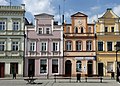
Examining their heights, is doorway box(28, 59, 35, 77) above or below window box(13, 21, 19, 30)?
below

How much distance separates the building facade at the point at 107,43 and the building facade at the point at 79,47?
3.53ft

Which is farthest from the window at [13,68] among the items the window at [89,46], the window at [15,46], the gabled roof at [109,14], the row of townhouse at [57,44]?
the gabled roof at [109,14]

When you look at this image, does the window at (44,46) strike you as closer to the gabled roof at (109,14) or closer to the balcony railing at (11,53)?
the balcony railing at (11,53)

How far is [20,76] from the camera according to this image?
51.1m

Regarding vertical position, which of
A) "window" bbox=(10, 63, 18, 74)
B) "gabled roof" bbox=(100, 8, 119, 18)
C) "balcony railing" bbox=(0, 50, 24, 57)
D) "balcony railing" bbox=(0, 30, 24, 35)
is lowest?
"window" bbox=(10, 63, 18, 74)

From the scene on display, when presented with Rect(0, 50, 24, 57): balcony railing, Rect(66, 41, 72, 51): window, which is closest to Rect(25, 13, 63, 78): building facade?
Rect(66, 41, 72, 51): window

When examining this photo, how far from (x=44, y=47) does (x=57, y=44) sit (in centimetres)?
228

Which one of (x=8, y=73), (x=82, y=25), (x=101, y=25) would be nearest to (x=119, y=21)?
(x=101, y=25)

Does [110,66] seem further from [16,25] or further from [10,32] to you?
[10,32]

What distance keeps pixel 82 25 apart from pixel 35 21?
810 cm

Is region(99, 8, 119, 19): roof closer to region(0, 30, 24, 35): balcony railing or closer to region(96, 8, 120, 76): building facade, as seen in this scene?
region(96, 8, 120, 76): building facade

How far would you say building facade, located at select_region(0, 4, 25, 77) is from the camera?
169 ft

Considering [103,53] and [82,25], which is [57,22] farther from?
[103,53]

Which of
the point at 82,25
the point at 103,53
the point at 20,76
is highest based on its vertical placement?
the point at 82,25
